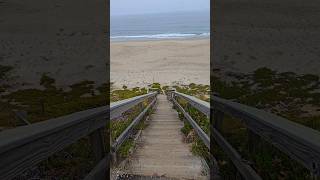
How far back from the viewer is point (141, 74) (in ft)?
144

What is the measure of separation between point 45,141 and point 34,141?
7.5 inches

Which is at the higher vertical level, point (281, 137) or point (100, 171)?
point (281, 137)

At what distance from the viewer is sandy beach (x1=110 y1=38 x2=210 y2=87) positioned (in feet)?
127

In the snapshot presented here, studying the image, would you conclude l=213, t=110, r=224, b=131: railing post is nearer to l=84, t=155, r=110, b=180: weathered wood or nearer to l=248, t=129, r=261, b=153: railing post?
l=248, t=129, r=261, b=153: railing post

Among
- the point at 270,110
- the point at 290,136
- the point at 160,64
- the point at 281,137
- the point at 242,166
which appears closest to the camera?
the point at 290,136

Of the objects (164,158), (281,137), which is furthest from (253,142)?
(164,158)

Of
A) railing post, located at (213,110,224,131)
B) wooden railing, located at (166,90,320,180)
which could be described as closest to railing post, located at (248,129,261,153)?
wooden railing, located at (166,90,320,180)

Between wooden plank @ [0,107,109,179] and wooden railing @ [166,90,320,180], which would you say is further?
wooden railing @ [166,90,320,180]

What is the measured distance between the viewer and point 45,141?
299 cm

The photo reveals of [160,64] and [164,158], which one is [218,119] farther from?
[160,64]

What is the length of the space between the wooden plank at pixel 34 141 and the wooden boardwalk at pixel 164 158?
1.82m

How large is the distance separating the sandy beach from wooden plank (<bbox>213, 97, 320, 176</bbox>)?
30.0m

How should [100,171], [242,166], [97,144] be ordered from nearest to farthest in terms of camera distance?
[242,166] → [100,171] → [97,144]

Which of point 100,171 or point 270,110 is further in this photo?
point 270,110
